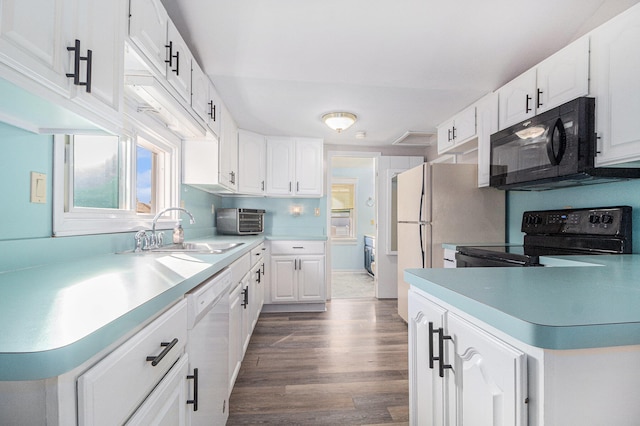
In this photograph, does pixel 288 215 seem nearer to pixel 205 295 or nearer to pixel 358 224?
pixel 358 224

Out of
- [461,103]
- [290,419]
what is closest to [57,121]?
[290,419]

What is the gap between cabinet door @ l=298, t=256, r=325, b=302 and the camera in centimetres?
365

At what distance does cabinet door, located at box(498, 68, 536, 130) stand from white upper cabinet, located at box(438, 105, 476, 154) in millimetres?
378

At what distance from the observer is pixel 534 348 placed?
615 millimetres

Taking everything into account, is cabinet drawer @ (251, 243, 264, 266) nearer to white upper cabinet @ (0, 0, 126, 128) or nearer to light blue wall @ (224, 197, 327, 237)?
light blue wall @ (224, 197, 327, 237)

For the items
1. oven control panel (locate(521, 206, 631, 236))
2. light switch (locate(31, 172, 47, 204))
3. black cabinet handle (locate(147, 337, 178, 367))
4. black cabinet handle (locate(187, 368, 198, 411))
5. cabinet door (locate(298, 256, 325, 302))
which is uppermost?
light switch (locate(31, 172, 47, 204))

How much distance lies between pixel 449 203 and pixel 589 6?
1570 millimetres

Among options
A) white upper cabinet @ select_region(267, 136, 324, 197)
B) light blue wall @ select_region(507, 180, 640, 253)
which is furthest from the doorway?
light blue wall @ select_region(507, 180, 640, 253)

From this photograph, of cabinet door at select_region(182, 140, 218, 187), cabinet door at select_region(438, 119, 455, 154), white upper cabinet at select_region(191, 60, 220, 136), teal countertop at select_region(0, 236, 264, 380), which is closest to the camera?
teal countertop at select_region(0, 236, 264, 380)

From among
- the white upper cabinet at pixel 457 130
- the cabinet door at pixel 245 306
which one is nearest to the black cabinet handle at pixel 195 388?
the cabinet door at pixel 245 306

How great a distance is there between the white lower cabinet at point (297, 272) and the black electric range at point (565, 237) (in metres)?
1.77

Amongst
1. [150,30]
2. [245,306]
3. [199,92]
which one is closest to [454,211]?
[245,306]

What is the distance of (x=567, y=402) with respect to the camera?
610 millimetres

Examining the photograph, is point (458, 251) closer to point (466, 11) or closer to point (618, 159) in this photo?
point (618, 159)
